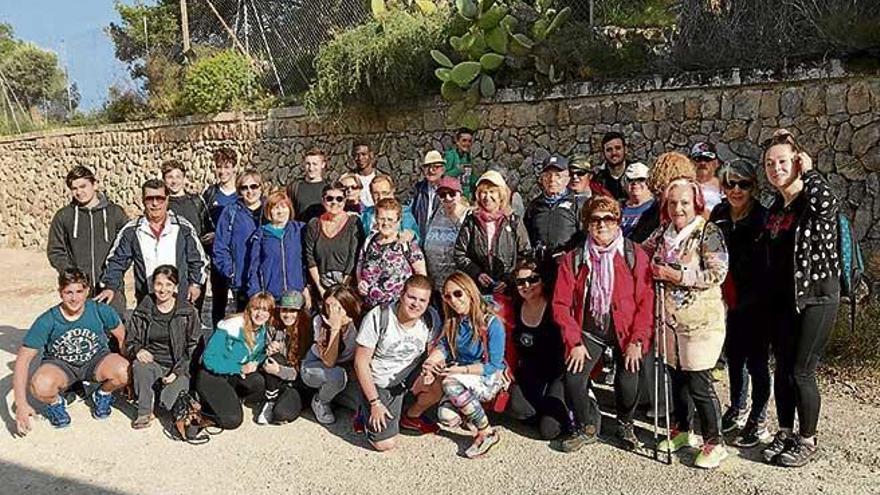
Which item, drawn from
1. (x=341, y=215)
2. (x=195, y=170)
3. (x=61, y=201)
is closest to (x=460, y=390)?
(x=341, y=215)

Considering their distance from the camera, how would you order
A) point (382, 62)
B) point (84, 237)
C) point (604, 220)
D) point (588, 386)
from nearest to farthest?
point (604, 220) → point (588, 386) → point (84, 237) → point (382, 62)

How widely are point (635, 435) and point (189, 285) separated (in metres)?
3.00

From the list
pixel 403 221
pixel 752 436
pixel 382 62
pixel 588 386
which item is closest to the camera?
pixel 752 436

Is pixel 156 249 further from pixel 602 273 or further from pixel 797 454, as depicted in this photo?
pixel 797 454

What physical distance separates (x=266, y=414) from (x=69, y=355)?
1275 millimetres

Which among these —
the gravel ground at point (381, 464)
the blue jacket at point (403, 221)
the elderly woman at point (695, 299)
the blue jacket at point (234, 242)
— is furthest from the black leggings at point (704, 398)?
the blue jacket at point (234, 242)

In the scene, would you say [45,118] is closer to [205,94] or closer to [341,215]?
[205,94]

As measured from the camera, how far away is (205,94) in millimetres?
11203

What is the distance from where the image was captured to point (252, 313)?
14.9ft

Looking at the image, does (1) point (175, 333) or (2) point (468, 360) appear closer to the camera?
(2) point (468, 360)

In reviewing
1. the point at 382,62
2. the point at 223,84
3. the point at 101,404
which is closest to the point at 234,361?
the point at 101,404

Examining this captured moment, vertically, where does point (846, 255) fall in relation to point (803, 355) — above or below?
above

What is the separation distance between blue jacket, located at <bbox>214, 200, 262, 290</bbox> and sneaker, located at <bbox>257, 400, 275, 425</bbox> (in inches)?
33.6

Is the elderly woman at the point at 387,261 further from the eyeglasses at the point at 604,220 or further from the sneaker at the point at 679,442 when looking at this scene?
the sneaker at the point at 679,442
